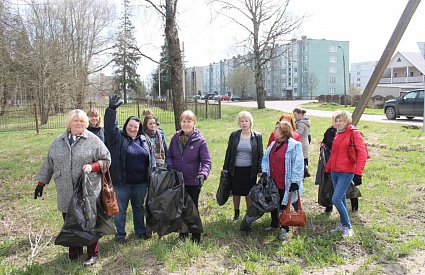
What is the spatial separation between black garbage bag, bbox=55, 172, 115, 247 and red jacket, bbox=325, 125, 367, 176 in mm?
2987

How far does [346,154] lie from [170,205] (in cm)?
229

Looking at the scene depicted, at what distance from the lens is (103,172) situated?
381 centimetres

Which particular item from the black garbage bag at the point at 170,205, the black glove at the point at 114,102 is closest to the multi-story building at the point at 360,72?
the black garbage bag at the point at 170,205

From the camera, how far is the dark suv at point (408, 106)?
1715cm

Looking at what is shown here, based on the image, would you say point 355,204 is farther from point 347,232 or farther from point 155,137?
point 155,137

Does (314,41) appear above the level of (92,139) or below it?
above

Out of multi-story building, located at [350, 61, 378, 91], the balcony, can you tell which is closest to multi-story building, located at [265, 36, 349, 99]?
multi-story building, located at [350, 61, 378, 91]

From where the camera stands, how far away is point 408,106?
17.6 m

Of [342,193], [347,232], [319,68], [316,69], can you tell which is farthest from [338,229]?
[319,68]

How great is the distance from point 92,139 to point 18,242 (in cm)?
201

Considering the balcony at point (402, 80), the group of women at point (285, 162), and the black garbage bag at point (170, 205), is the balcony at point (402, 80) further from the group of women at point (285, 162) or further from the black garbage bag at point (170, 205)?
the black garbage bag at point (170, 205)

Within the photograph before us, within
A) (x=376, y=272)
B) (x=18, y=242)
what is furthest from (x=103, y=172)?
(x=376, y=272)

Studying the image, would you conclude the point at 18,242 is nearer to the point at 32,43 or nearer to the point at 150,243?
the point at 150,243

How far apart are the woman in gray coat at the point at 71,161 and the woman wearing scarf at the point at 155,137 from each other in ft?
4.26
